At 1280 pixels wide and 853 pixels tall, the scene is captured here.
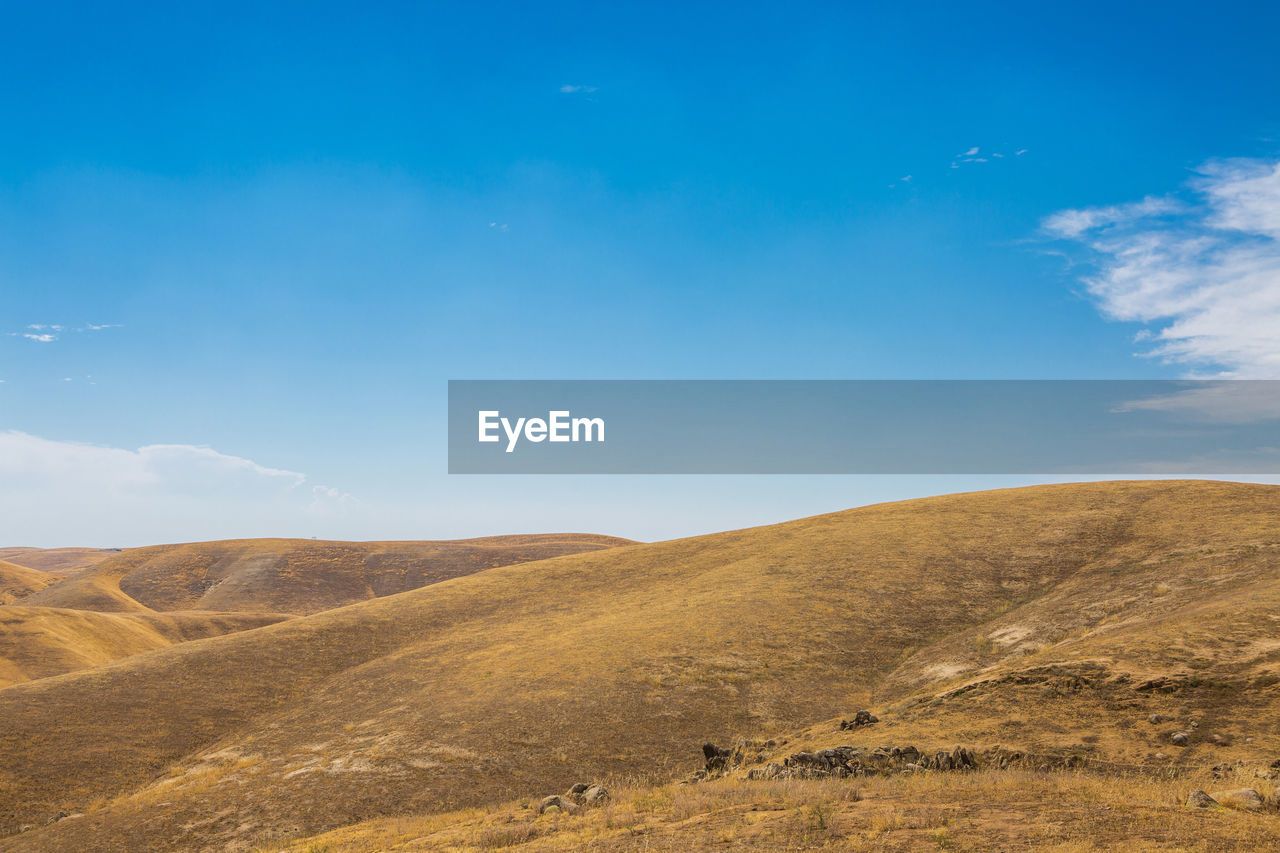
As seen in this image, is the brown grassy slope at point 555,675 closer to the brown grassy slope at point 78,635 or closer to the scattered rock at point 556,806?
the scattered rock at point 556,806

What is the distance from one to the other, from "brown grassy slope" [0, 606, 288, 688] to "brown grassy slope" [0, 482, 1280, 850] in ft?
74.8

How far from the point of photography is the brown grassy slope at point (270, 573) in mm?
109875

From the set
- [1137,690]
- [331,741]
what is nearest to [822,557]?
[1137,690]

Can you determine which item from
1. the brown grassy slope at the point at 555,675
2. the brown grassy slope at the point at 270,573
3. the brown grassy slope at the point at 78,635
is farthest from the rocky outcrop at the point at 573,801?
the brown grassy slope at the point at 270,573

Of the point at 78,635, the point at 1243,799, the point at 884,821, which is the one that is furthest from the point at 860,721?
the point at 78,635

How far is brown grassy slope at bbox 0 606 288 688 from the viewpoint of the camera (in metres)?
56.8

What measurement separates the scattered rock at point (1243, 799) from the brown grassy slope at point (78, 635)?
69.3 metres

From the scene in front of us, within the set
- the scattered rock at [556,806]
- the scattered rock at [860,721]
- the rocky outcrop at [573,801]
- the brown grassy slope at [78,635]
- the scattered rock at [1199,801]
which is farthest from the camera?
the brown grassy slope at [78,635]

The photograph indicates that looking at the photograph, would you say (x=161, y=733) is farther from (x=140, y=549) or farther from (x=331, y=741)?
(x=140, y=549)

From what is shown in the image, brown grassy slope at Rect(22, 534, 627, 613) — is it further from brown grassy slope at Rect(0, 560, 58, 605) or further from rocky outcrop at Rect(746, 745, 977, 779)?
rocky outcrop at Rect(746, 745, 977, 779)

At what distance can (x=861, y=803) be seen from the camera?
561 inches

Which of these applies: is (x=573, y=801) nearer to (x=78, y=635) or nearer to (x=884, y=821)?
(x=884, y=821)

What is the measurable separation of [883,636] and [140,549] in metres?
159

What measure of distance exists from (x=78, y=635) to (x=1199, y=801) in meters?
84.3
